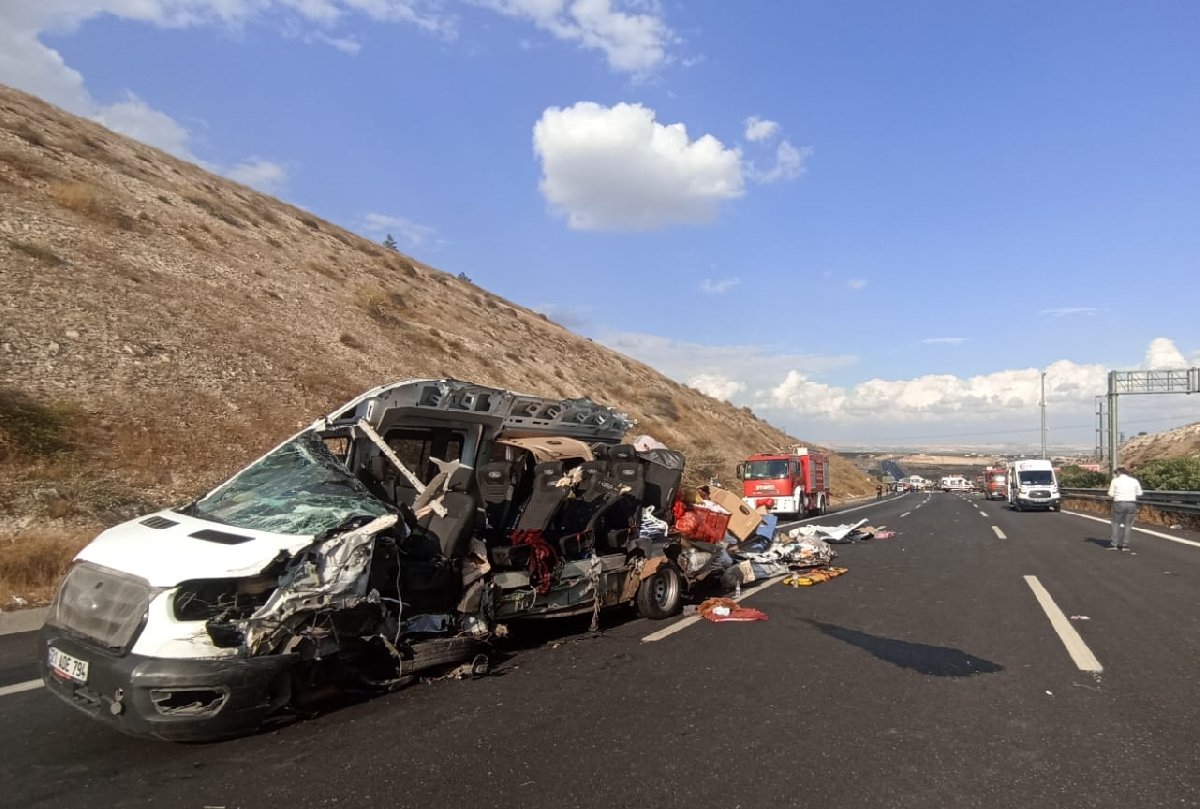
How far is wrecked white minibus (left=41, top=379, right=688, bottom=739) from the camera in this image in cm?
434

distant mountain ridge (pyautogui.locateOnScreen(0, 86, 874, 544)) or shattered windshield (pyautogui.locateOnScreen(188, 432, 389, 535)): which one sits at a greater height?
distant mountain ridge (pyautogui.locateOnScreen(0, 86, 874, 544))

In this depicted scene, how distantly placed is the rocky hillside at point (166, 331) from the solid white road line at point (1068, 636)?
474 inches

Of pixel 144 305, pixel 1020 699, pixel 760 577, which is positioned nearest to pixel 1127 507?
pixel 760 577

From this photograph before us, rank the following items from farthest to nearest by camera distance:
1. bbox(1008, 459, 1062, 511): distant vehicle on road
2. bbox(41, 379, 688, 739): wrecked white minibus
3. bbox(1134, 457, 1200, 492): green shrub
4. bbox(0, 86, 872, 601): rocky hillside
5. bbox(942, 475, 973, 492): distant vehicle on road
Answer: bbox(942, 475, 973, 492): distant vehicle on road
bbox(1008, 459, 1062, 511): distant vehicle on road
bbox(1134, 457, 1200, 492): green shrub
bbox(0, 86, 872, 601): rocky hillside
bbox(41, 379, 688, 739): wrecked white minibus

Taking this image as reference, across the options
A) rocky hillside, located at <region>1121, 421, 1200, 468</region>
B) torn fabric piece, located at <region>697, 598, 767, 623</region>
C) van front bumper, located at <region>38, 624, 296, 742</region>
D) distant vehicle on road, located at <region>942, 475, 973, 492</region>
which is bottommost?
distant vehicle on road, located at <region>942, 475, 973, 492</region>

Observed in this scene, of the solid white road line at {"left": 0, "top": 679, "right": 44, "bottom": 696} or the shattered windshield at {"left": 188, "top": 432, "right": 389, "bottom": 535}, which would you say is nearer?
the shattered windshield at {"left": 188, "top": 432, "right": 389, "bottom": 535}

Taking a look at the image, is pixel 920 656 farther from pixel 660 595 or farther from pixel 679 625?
pixel 660 595

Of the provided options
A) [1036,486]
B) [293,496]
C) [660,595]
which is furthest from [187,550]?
[1036,486]

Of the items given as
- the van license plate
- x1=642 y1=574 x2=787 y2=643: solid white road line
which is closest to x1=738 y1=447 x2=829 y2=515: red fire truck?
x1=642 y1=574 x2=787 y2=643: solid white road line

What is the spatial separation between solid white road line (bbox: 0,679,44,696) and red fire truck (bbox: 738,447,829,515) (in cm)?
2294

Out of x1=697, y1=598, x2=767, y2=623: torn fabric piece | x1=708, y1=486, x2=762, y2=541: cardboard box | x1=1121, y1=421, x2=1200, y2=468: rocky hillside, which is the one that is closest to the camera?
x1=697, y1=598, x2=767, y2=623: torn fabric piece

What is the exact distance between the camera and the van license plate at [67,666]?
4.38m

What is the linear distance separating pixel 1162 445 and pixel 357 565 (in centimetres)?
10836

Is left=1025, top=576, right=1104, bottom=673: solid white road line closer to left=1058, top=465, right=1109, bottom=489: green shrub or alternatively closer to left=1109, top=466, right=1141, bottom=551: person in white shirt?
left=1109, top=466, right=1141, bottom=551: person in white shirt
